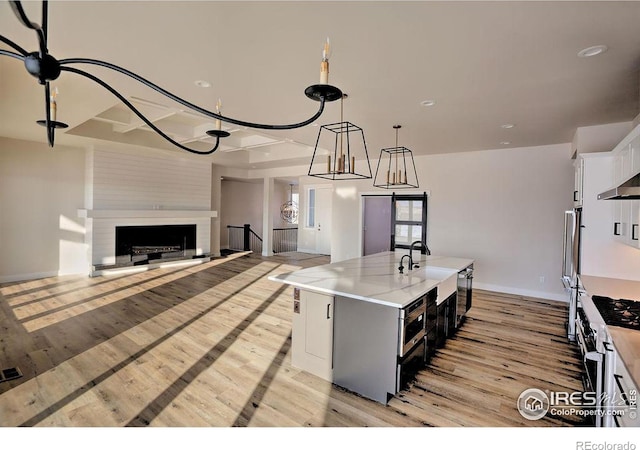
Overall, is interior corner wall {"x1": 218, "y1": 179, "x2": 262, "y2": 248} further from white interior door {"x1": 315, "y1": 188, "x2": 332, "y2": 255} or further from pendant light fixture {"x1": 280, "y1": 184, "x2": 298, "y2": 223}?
white interior door {"x1": 315, "y1": 188, "x2": 332, "y2": 255}

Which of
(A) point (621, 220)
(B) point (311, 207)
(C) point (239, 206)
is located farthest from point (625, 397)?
(C) point (239, 206)

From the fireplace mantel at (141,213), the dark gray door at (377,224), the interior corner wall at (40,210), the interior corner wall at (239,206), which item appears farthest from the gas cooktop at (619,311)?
the interior corner wall at (239,206)

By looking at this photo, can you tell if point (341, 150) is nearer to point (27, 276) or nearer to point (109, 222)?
point (109, 222)

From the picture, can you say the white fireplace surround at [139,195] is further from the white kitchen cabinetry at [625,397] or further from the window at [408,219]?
the white kitchen cabinetry at [625,397]

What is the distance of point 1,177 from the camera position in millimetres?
6023

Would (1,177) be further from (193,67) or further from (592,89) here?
(592,89)

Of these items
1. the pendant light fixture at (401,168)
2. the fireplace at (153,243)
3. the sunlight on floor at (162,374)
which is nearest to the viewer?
the sunlight on floor at (162,374)

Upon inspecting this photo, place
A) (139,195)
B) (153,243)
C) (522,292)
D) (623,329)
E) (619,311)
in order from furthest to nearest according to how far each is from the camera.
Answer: (153,243) → (139,195) → (522,292) → (619,311) → (623,329)

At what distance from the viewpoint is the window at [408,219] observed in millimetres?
7117

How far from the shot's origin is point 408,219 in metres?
7.38

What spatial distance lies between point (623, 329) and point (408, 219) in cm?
548

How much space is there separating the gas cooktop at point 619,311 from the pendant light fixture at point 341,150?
7.30ft

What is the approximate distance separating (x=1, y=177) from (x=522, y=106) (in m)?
8.58

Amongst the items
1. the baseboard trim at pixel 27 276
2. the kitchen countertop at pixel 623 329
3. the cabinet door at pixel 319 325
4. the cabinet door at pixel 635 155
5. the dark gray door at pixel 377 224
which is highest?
the cabinet door at pixel 635 155
